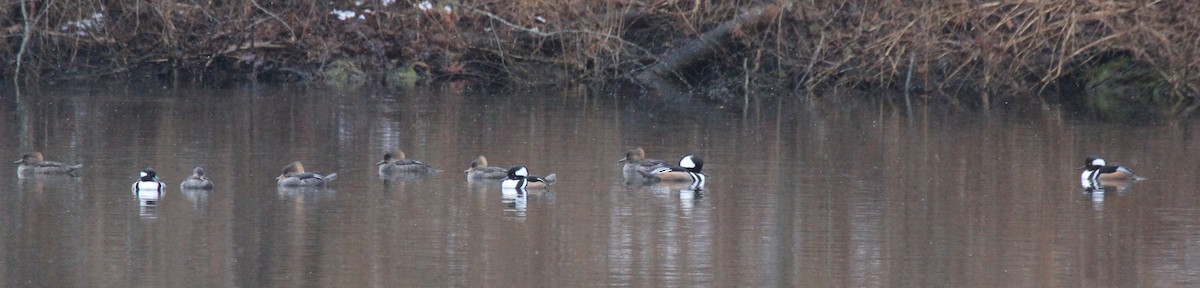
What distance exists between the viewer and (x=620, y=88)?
3055cm

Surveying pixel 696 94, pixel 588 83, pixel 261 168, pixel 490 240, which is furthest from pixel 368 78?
pixel 490 240

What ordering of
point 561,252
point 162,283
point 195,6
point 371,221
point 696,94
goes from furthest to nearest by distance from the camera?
1. point 195,6
2. point 696,94
3. point 371,221
4. point 561,252
5. point 162,283

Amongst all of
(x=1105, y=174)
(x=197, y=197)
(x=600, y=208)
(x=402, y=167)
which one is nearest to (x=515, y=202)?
(x=600, y=208)

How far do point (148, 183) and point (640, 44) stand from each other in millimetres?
17703

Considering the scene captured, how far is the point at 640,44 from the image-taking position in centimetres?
3131

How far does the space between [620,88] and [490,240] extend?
18684 millimetres

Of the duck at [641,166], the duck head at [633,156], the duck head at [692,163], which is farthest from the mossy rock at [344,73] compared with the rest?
the duck head at [692,163]

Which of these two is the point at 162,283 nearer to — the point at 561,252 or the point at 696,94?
the point at 561,252

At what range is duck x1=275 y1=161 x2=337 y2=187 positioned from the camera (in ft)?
48.9

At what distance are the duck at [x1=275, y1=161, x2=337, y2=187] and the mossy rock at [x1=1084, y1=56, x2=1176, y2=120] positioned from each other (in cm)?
1452

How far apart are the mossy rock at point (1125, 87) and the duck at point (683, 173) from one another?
11992 millimetres

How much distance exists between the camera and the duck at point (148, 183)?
14.2m

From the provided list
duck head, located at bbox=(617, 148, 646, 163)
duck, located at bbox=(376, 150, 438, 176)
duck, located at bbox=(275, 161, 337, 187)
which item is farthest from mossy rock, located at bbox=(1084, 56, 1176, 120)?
duck, located at bbox=(275, 161, 337, 187)

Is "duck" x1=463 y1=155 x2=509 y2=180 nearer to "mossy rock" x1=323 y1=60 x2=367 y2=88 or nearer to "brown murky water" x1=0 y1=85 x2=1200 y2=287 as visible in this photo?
"brown murky water" x1=0 y1=85 x2=1200 y2=287
